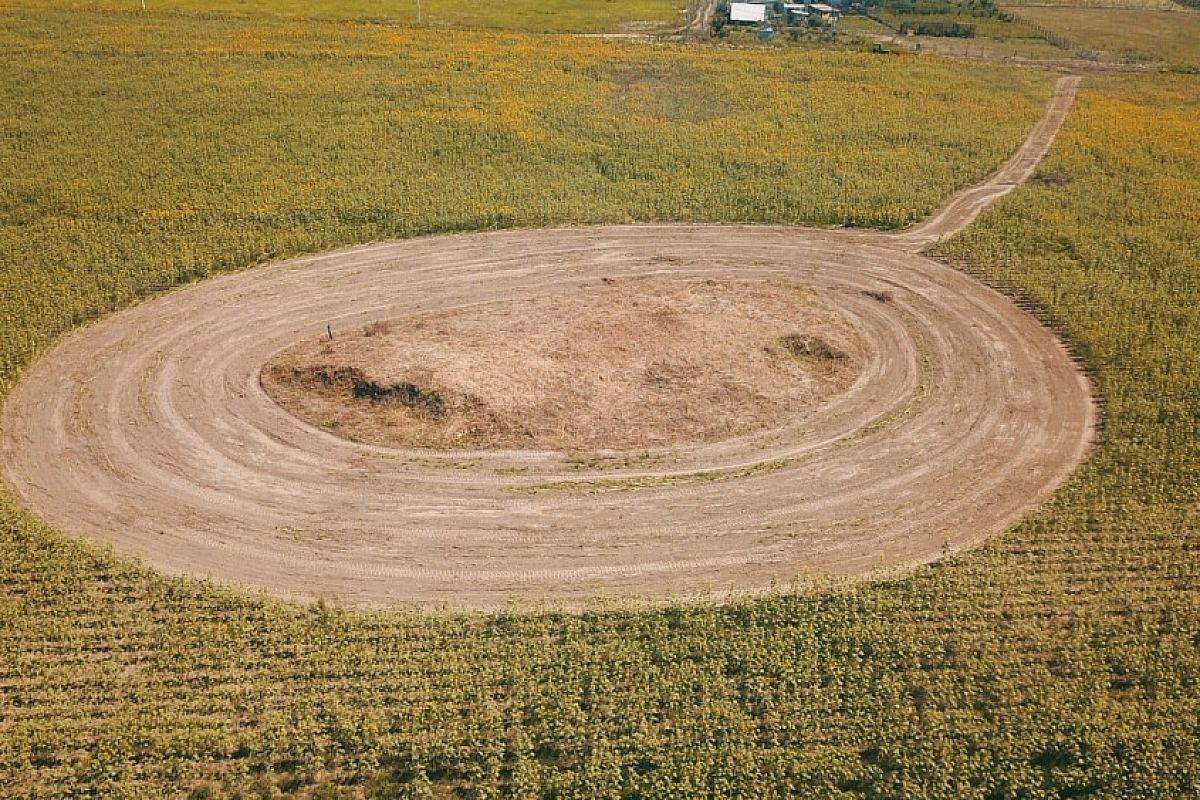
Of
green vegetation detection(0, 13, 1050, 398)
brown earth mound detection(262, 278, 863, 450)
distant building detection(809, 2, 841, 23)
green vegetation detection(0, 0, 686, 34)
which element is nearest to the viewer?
brown earth mound detection(262, 278, 863, 450)

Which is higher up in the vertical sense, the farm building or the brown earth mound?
the farm building

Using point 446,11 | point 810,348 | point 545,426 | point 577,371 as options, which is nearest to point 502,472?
point 545,426

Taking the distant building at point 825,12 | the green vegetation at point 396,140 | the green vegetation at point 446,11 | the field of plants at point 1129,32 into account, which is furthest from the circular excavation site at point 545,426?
the distant building at point 825,12

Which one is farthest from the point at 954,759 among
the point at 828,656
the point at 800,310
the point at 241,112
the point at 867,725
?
the point at 241,112

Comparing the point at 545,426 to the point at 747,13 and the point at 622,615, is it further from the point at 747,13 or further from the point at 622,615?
the point at 747,13

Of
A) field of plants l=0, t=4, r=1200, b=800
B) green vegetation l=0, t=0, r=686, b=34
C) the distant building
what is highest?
the distant building

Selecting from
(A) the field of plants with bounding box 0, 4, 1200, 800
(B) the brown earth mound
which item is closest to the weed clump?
(B) the brown earth mound

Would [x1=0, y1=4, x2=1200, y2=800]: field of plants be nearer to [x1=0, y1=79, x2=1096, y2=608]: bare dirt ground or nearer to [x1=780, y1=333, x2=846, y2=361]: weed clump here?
[x1=0, y1=79, x2=1096, y2=608]: bare dirt ground
